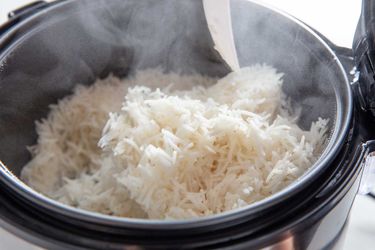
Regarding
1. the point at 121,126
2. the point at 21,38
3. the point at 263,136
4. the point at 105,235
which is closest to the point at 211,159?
the point at 263,136

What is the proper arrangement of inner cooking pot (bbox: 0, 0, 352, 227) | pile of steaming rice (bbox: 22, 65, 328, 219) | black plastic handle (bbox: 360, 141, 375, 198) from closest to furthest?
1. black plastic handle (bbox: 360, 141, 375, 198)
2. pile of steaming rice (bbox: 22, 65, 328, 219)
3. inner cooking pot (bbox: 0, 0, 352, 227)

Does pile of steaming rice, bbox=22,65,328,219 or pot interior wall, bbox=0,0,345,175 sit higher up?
pot interior wall, bbox=0,0,345,175

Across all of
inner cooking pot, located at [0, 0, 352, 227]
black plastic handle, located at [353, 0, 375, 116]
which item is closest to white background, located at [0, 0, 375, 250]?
inner cooking pot, located at [0, 0, 352, 227]

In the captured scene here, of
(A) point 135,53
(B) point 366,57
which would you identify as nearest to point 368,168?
(B) point 366,57

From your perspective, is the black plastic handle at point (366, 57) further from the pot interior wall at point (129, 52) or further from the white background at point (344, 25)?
the white background at point (344, 25)

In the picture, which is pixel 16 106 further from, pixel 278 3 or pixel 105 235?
pixel 278 3

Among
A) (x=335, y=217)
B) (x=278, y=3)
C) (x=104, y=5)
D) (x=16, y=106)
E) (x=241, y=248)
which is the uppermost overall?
(x=104, y=5)

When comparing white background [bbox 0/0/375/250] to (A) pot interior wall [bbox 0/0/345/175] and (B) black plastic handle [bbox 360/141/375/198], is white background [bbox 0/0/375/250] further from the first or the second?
(B) black plastic handle [bbox 360/141/375/198]

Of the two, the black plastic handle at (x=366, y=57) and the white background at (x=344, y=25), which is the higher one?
the black plastic handle at (x=366, y=57)

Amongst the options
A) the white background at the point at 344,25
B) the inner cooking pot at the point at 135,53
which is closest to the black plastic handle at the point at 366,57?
the inner cooking pot at the point at 135,53
